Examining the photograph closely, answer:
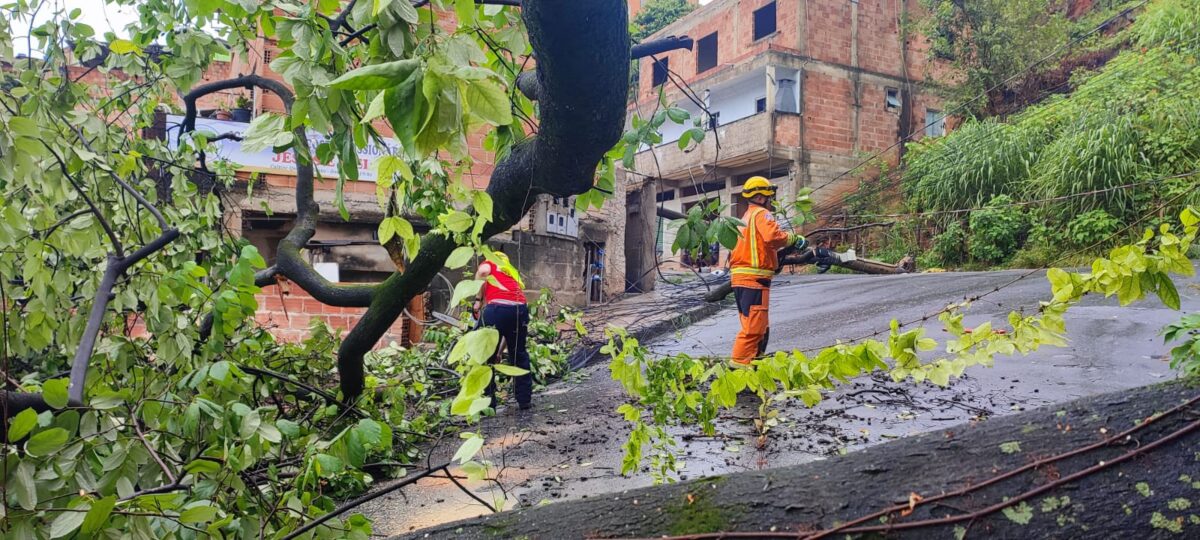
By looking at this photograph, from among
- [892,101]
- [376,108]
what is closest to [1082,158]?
[892,101]

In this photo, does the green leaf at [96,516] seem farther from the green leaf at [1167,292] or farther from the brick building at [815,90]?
the brick building at [815,90]

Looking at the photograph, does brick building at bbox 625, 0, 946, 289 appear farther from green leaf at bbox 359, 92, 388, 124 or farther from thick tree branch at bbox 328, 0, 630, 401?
green leaf at bbox 359, 92, 388, 124

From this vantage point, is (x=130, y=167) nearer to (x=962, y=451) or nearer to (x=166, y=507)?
(x=166, y=507)

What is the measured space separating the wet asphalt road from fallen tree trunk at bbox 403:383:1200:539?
1064 mm

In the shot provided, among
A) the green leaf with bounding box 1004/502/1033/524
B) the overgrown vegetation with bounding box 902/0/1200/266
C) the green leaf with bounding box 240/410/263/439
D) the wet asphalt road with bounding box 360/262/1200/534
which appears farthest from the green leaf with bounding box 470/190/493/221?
the overgrown vegetation with bounding box 902/0/1200/266

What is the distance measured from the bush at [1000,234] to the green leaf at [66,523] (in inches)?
557

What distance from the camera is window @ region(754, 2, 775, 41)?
20484 mm

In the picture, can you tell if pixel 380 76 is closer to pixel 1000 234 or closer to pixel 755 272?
pixel 755 272

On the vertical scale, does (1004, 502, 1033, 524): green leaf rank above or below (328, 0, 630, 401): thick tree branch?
below

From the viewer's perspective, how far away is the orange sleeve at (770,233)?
5449 mm

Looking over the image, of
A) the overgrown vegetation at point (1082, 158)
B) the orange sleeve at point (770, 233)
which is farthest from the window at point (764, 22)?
the orange sleeve at point (770, 233)

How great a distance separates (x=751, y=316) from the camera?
17.9 ft

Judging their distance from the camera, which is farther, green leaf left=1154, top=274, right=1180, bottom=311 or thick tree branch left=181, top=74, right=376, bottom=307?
thick tree branch left=181, top=74, right=376, bottom=307

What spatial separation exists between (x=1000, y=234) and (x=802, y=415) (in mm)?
10270
